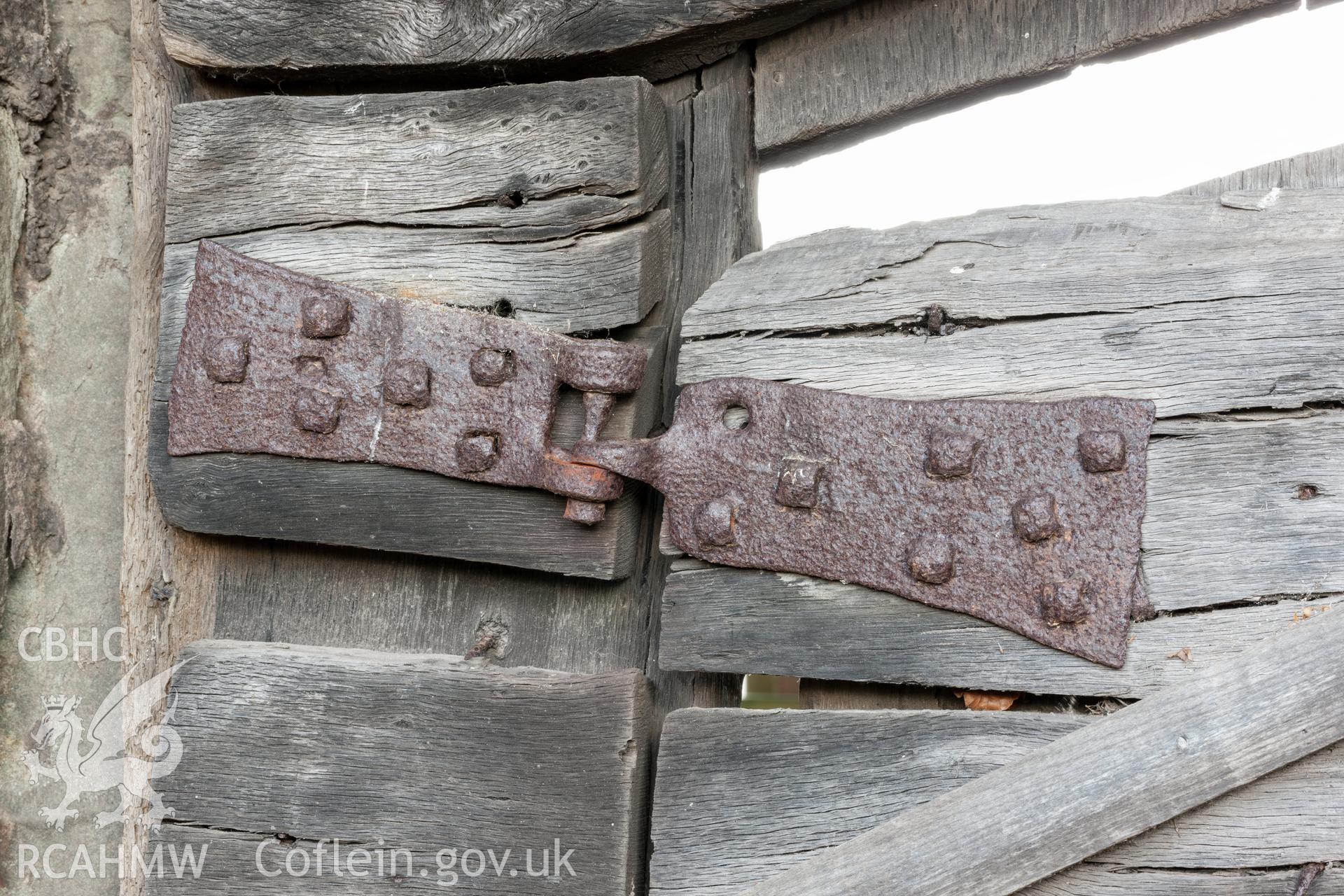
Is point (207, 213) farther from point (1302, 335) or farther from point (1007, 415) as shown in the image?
point (1302, 335)

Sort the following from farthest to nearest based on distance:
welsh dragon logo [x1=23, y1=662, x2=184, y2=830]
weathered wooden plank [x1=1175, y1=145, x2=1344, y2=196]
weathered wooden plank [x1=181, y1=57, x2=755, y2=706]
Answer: welsh dragon logo [x1=23, y1=662, x2=184, y2=830], weathered wooden plank [x1=181, y1=57, x2=755, y2=706], weathered wooden plank [x1=1175, y1=145, x2=1344, y2=196]

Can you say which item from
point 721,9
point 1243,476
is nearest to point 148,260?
point 721,9

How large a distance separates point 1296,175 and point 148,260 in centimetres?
153

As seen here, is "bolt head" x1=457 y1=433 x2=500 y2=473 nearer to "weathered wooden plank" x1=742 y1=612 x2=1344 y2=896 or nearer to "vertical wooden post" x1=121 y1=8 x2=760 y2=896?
"vertical wooden post" x1=121 y1=8 x2=760 y2=896

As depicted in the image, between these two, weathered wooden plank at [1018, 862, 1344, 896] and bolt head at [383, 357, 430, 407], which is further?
bolt head at [383, 357, 430, 407]

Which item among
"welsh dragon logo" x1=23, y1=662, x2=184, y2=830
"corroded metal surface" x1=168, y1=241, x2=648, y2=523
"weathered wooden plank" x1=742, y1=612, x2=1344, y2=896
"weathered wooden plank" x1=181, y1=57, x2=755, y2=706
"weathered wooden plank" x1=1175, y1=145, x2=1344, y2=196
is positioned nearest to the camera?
"weathered wooden plank" x1=742, y1=612, x2=1344, y2=896

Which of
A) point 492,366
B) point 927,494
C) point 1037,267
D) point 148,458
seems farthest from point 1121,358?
point 148,458

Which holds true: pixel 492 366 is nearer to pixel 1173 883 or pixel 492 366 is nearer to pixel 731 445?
pixel 731 445

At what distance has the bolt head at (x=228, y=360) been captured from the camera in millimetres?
1338

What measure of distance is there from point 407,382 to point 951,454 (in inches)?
26.6

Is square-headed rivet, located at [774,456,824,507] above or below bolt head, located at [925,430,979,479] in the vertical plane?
below

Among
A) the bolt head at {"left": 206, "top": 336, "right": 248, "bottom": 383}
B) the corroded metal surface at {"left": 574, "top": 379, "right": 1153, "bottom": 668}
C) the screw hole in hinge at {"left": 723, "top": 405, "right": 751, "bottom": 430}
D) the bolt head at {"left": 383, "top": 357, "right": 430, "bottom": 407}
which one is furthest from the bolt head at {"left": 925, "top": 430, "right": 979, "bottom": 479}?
the bolt head at {"left": 206, "top": 336, "right": 248, "bottom": 383}

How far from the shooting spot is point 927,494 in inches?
44.7

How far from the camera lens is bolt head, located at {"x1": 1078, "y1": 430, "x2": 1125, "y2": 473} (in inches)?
42.8
